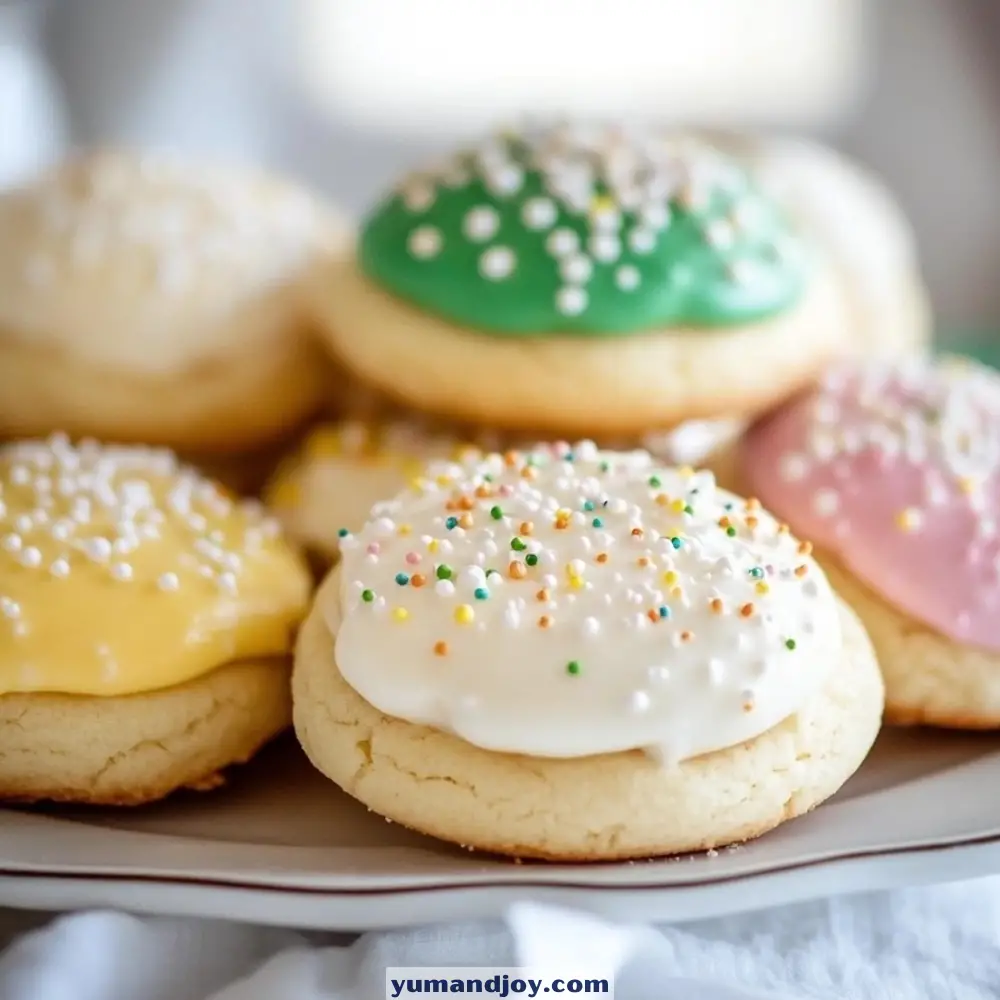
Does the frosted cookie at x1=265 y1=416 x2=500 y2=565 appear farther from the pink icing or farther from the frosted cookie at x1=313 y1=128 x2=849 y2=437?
the pink icing

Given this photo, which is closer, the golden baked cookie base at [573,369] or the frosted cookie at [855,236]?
the golden baked cookie base at [573,369]

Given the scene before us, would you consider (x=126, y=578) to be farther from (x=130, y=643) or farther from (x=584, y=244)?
(x=584, y=244)

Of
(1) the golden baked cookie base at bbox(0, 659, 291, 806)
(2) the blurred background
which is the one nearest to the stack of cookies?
(1) the golden baked cookie base at bbox(0, 659, 291, 806)

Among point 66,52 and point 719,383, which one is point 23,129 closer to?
point 66,52

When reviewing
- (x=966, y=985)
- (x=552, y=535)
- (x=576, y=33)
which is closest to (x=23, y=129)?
(x=576, y=33)

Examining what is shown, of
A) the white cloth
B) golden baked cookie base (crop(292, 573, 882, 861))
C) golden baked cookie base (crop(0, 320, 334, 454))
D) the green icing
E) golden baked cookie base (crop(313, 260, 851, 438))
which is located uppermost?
the green icing

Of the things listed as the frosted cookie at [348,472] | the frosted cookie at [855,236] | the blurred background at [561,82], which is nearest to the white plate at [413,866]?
the frosted cookie at [348,472]

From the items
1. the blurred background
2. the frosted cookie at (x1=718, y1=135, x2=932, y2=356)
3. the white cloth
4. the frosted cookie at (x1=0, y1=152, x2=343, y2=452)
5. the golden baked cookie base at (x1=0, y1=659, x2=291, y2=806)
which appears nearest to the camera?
the white cloth

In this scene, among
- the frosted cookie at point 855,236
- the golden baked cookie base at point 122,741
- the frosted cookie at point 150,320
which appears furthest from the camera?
the frosted cookie at point 855,236

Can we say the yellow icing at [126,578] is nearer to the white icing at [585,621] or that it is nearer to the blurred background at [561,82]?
the white icing at [585,621]
